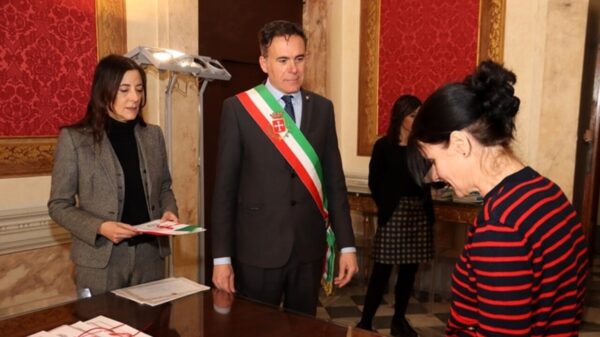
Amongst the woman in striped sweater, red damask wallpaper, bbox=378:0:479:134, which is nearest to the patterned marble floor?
red damask wallpaper, bbox=378:0:479:134

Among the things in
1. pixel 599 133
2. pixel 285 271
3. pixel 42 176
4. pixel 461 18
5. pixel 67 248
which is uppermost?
pixel 461 18

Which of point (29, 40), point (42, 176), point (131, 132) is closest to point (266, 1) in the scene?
point (29, 40)

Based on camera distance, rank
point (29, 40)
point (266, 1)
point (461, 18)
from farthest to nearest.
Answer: point (266, 1)
point (461, 18)
point (29, 40)

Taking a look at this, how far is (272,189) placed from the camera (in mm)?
1930

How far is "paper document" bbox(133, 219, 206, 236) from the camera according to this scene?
1668 mm

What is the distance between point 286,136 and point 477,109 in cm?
101

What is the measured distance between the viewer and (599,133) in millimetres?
3717

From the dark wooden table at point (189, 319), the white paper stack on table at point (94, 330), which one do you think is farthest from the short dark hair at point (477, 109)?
the white paper stack on table at point (94, 330)

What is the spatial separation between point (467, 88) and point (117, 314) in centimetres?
110

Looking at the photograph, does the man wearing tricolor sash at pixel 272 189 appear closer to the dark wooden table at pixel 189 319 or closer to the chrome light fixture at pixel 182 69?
the dark wooden table at pixel 189 319

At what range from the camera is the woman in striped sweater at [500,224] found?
37.4 inches

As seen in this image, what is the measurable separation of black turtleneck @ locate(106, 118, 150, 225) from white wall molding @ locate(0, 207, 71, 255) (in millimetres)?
1207

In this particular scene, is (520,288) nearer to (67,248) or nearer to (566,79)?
(67,248)

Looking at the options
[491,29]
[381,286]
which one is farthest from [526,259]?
[491,29]
